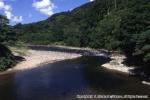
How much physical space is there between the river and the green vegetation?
542 cm

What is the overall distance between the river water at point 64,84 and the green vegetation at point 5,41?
548 centimetres

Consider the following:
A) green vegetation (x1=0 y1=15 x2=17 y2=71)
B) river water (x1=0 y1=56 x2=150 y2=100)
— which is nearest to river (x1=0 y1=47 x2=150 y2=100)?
river water (x1=0 y1=56 x2=150 y2=100)

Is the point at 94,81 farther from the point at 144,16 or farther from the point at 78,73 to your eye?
the point at 144,16

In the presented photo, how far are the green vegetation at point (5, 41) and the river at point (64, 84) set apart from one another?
5425 millimetres

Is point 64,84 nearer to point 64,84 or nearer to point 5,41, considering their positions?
point 64,84

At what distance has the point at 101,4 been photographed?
568 ft

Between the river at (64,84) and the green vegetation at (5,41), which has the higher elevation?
the green vegetation at (5,41)

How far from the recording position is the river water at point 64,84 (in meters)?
53.6

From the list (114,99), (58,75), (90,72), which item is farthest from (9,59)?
(114,99)

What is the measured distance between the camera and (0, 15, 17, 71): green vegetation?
8006 centimetres

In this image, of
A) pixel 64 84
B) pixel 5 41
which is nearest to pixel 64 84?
pixel 64 84

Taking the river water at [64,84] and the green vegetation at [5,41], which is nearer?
the river water at [64,84]

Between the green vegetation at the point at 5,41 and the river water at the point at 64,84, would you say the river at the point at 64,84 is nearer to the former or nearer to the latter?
the river water at the point at 64,84

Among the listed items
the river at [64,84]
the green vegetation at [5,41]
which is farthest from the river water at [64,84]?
the green vegetation at [5,41]
